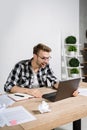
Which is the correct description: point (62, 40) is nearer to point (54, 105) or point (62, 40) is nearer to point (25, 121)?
point (54, 105)

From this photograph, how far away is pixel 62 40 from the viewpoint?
12.3 ft

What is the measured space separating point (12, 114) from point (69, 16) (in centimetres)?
287

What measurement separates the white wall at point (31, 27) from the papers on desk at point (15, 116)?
179 centimetres

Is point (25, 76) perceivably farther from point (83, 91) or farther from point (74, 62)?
point (74, 62)

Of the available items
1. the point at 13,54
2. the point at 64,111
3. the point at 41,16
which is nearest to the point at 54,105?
the point at 64,111

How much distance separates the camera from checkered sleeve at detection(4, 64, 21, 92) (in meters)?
1.92

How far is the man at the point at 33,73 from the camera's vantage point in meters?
2.01

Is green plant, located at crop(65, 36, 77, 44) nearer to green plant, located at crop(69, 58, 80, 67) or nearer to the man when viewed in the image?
green plant, located at crop(69, 58, 80, 67)

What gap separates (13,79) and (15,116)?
0.81 metres

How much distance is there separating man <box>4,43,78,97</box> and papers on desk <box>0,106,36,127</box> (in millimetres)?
518

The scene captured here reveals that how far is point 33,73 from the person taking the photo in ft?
7.10

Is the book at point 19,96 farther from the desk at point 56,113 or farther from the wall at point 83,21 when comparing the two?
the wall at point 83,21

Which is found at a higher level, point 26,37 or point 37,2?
point 37,2

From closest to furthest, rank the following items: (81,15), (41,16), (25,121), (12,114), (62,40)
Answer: (25,121)
(12,114)
(41,16)
(62,40)
(81,15)
